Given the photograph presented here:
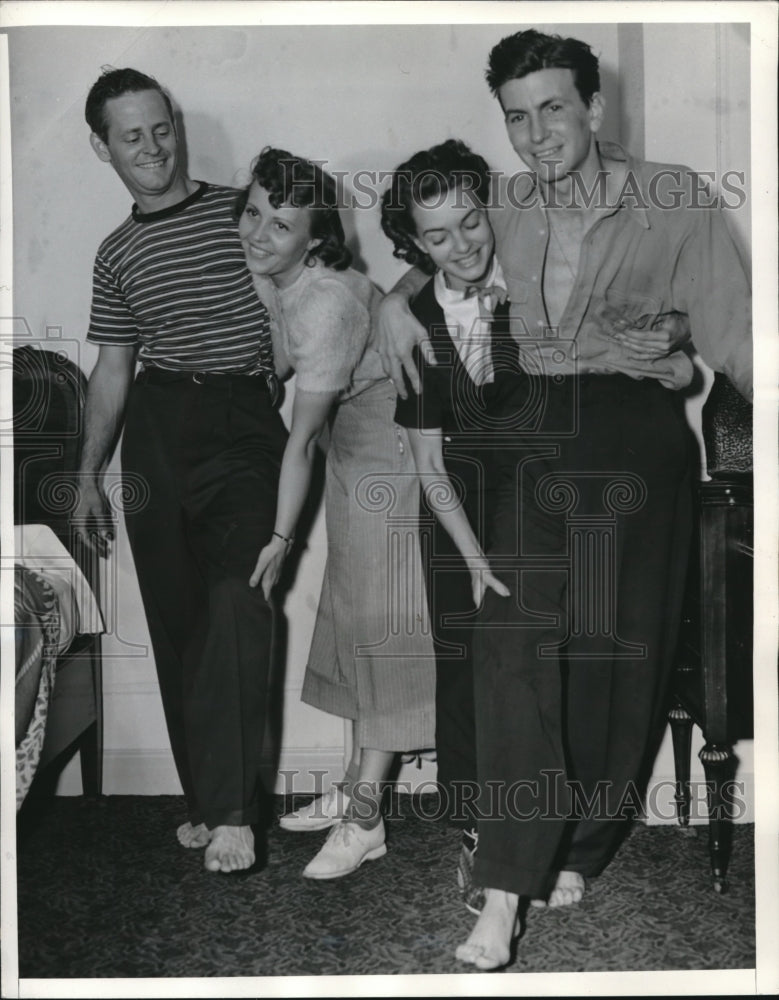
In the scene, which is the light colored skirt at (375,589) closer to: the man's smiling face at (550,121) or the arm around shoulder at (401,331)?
the arm around shoulder at (401,331)

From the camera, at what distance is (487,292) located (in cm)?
184

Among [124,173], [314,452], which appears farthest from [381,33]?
[314,452]

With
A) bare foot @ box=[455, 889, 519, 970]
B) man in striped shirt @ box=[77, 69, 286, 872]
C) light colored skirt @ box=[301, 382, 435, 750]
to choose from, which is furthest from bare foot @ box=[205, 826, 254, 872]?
bare foot @ box=[455, 889, 519, 970]

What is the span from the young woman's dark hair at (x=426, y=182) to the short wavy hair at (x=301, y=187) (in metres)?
0.08

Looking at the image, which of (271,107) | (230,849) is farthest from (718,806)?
(271,107)

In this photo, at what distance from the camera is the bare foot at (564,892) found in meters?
1.89

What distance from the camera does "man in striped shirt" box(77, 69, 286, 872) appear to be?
1.86 metres

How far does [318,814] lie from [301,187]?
1.03m

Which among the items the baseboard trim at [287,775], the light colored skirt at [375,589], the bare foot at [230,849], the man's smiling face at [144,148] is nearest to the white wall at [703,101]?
the light colored skirt at [375,589]

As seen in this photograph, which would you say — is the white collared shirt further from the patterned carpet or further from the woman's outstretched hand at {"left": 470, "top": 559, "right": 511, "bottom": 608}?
the patterned carpet

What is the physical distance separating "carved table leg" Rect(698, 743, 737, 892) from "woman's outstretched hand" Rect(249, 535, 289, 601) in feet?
2.50

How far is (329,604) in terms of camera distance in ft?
6.26

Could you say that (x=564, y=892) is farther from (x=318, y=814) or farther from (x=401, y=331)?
(x=401, y=331)

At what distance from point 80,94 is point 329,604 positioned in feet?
3.00
